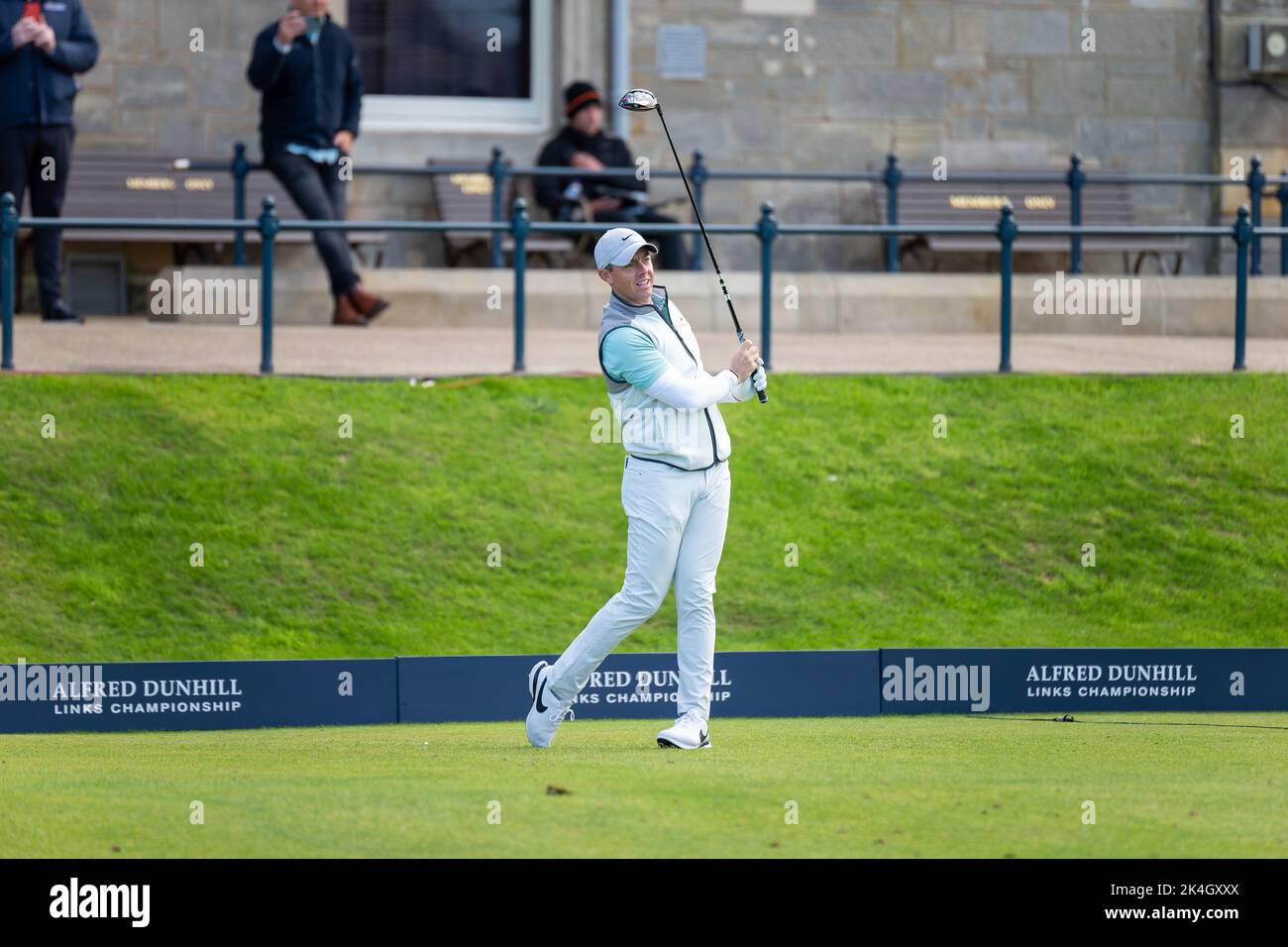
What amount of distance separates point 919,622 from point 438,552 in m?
2.55

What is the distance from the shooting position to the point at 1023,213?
18.6 m

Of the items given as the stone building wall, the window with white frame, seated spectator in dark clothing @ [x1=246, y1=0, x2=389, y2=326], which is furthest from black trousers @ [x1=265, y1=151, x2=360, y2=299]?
the window with white frame

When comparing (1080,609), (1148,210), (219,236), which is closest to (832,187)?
(1148,210)

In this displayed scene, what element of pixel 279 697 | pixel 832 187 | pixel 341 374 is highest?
pixel 832 187

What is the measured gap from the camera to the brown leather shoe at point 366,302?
14883 millimetres

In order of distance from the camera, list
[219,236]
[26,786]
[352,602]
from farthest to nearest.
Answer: [219,236] < [352,602] < [26,786]

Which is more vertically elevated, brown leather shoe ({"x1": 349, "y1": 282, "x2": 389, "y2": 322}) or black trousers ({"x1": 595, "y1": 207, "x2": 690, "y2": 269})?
black trousers ({"x1": 595, "y1": 207, "x2": 690, "y2": 269})

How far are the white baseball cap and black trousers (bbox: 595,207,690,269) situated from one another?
28.1 ft

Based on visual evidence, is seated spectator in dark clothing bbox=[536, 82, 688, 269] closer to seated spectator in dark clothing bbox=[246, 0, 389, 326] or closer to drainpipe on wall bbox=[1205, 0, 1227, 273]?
seated spectator in dark clothing bbox=[246, 0, 389, 326]

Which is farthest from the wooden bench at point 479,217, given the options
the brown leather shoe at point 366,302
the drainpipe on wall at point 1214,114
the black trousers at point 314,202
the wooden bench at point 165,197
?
the drainpipe on wall at point 1214,114

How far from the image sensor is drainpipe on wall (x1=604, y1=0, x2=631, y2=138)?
18.1m
